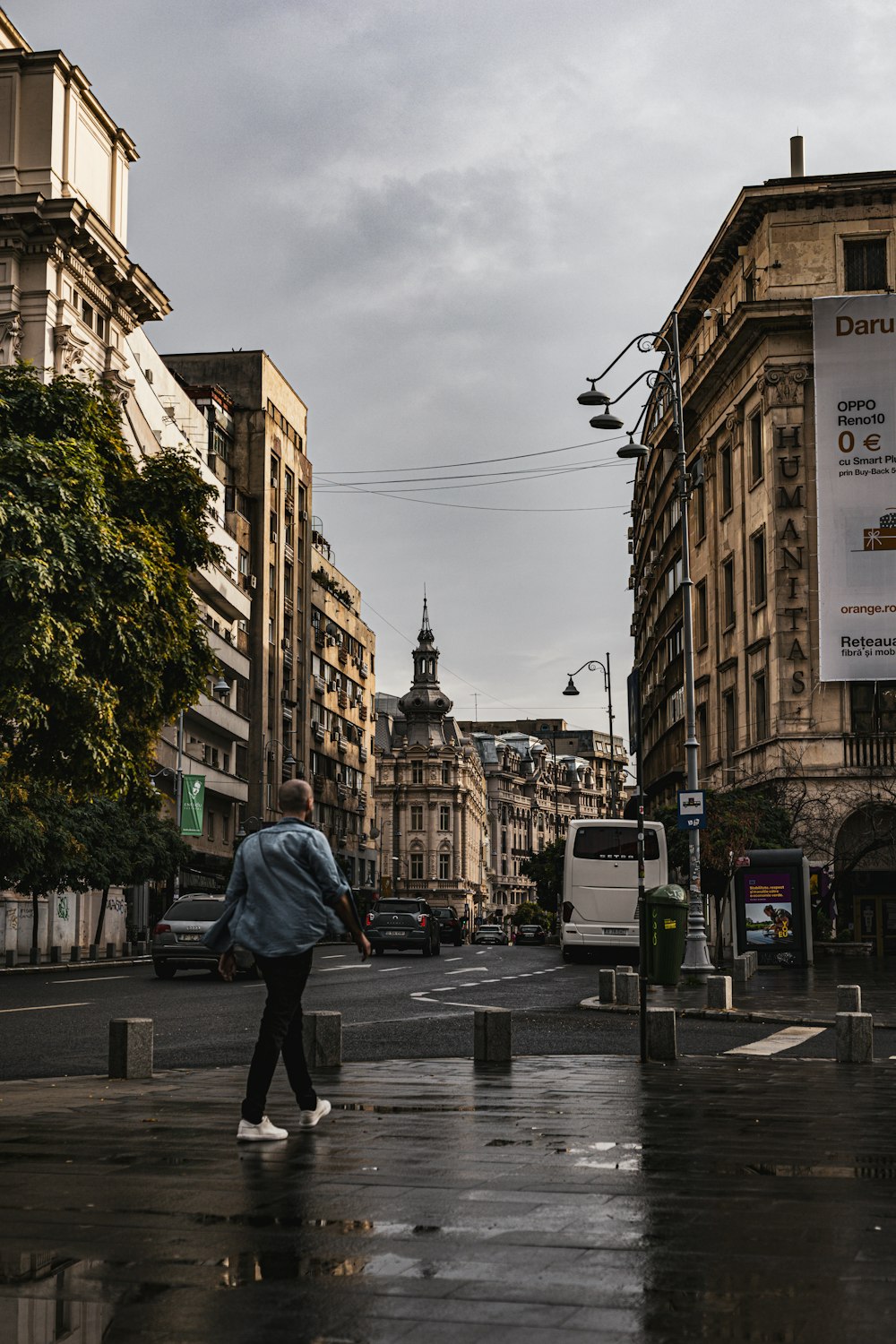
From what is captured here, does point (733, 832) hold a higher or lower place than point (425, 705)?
lower

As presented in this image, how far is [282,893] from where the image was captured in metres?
8.02

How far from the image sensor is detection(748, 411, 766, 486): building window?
156 feet

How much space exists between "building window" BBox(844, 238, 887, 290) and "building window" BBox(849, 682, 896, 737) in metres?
12.1

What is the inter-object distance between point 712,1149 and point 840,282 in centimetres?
4307

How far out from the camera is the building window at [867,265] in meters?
47.1

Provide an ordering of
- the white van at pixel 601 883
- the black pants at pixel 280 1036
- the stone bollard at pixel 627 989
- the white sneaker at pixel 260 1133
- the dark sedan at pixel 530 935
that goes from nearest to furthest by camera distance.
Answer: the white sneaker at pixel 260 1133 < the black pants at pixel 280 1036 < the stone bollard at pixel 627 989 < the white van at pixel 601 883 < the dark sedan at pixel 530 935

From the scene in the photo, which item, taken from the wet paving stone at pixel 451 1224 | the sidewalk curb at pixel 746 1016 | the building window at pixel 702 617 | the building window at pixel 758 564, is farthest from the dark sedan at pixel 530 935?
the wet paving stone at pixel 451 1224

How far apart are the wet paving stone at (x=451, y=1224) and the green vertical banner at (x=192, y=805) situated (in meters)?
47.1

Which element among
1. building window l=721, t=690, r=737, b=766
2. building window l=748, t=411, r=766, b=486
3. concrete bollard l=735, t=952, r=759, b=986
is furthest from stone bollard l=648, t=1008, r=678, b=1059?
building window l=721, t=690, r=737, b=766

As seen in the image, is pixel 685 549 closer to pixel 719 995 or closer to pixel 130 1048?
pixel 719 995

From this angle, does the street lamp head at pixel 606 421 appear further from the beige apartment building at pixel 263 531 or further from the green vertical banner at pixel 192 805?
the beige apartment building at pixel 263 531

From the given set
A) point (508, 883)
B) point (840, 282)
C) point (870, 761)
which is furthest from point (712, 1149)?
point (508, 883)

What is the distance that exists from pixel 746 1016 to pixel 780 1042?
296 centimetres

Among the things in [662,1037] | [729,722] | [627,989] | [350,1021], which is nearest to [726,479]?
[729,722]
